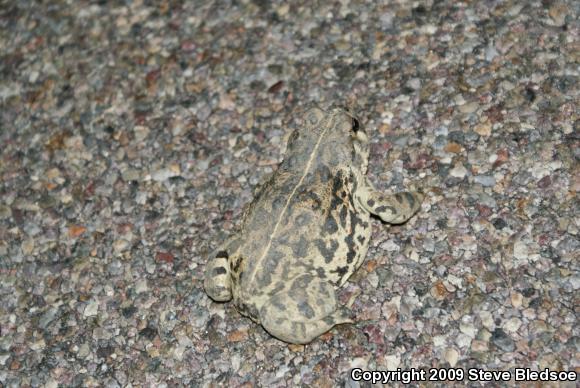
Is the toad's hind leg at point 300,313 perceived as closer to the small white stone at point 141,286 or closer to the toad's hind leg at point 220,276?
the toad's hind leg at point 220,276

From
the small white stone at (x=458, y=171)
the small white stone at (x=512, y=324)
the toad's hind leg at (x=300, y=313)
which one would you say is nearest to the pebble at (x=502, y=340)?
the small white stone at (x=512, y=324)

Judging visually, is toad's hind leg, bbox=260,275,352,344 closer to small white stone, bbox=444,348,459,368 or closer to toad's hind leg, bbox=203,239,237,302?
toad's hind leg, bbox=203,239,237,302

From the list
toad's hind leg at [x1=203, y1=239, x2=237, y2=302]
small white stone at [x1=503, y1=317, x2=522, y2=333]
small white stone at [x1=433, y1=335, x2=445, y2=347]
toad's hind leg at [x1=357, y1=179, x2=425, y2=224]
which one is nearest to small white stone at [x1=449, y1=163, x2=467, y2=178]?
toad's hind leg at [x1=357, y1=179, x2=425, y2=224]

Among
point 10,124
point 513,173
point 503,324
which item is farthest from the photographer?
point 10,124

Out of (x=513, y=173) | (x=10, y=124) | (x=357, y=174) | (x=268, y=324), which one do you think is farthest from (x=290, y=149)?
(x=10, y=124)

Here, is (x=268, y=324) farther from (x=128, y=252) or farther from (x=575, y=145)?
(x=575, y=145)

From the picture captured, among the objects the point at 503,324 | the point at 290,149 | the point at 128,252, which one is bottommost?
the point at 503,324
